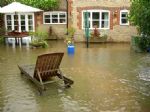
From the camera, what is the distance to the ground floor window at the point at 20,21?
96.0 ft

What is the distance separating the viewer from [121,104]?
35.1ft

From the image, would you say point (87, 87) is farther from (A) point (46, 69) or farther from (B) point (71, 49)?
(B) point (71, 49)

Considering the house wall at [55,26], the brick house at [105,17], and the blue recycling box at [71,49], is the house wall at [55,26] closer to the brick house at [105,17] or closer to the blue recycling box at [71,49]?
the brick house at [105,17]

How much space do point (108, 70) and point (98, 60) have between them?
8.88ft

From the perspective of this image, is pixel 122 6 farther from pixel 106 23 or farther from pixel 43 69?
pixel 43 69

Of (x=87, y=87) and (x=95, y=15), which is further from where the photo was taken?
(x=95, y=15)

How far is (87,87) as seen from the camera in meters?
12.7

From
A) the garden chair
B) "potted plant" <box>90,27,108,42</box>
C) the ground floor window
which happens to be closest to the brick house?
"potted plant" <box>90,27,108,42</box>

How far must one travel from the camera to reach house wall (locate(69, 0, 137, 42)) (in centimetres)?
2708

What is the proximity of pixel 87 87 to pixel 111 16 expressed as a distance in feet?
50.3

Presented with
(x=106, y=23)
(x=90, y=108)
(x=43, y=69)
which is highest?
(x=106, y=23)

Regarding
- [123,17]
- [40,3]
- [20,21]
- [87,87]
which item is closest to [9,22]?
[20,21]

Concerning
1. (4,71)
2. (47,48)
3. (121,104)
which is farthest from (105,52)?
(121,104)

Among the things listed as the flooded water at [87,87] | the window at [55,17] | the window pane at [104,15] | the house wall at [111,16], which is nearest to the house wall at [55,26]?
the window at [55,17]
